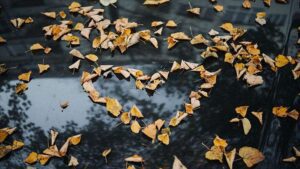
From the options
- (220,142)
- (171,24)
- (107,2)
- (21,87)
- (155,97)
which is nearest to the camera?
(220,142)

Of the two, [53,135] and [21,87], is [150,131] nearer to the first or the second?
[53,135]

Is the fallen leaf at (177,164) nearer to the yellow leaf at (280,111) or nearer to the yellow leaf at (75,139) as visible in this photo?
the yellow leaf at (75,139)

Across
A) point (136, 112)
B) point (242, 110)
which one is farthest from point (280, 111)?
point (136, 112)

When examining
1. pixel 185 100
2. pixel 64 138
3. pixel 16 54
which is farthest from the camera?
pixel 16 54

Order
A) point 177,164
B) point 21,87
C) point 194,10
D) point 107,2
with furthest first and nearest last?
point 107,2
point 194,10
point 21,87
point 177,164

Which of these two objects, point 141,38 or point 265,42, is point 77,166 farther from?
point 265,42

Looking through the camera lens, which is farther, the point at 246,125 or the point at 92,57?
the point at 92,57

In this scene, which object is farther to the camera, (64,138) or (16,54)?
(16,54)

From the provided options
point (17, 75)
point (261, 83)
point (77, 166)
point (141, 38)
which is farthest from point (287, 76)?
point (17, 75)

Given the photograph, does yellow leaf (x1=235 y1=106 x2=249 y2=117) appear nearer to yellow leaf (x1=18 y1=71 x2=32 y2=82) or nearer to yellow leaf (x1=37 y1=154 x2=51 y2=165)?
yellow leaf (x1=37 y1=154 x2=51 y2=165)
